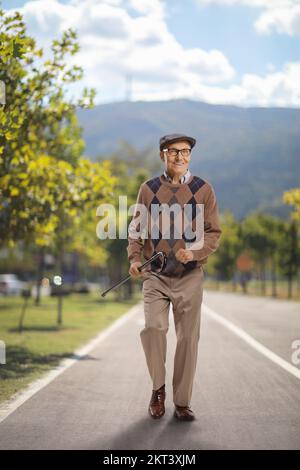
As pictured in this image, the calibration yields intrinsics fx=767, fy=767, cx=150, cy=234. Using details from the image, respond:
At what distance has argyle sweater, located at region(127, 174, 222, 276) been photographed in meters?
6.12

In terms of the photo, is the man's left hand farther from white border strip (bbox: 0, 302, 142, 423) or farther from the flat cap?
white border strip (bbox: 0, 302, 142, 423)

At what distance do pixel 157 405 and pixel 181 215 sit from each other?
1512 millimetres

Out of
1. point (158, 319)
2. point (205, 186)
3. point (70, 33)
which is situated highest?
point (70, 33)

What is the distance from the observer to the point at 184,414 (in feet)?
19.5

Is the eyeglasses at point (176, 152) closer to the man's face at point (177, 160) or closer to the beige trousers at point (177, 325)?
the man's face at point (177, 160)

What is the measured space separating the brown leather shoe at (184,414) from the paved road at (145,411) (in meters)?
0.06

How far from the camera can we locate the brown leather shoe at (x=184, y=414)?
5941mm

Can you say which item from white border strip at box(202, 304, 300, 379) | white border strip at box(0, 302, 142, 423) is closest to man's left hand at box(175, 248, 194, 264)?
white border strip at box(0, 302, 142, 423)

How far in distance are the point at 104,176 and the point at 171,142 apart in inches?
265

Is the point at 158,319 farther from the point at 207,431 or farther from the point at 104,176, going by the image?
the point at 104,176

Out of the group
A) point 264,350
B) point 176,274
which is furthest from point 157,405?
point 264,350

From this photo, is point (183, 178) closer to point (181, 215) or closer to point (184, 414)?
point (181, 215)

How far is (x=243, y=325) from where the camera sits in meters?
18.6
